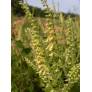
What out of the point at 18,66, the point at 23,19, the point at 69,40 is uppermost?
the point at 23,19

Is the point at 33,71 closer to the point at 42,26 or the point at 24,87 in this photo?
the point at 24,87

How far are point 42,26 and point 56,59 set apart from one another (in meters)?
0.22

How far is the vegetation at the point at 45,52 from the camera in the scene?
6.26 feet

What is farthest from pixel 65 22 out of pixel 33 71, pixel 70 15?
pixel 33 71

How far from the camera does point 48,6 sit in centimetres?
196

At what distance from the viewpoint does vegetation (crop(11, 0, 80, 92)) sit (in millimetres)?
1908

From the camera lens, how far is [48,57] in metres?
1.95

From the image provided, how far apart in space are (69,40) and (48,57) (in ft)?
0.55

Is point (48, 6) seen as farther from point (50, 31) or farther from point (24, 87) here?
point (24, 87)

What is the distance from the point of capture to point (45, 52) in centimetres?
196

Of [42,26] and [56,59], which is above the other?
[42,26]
